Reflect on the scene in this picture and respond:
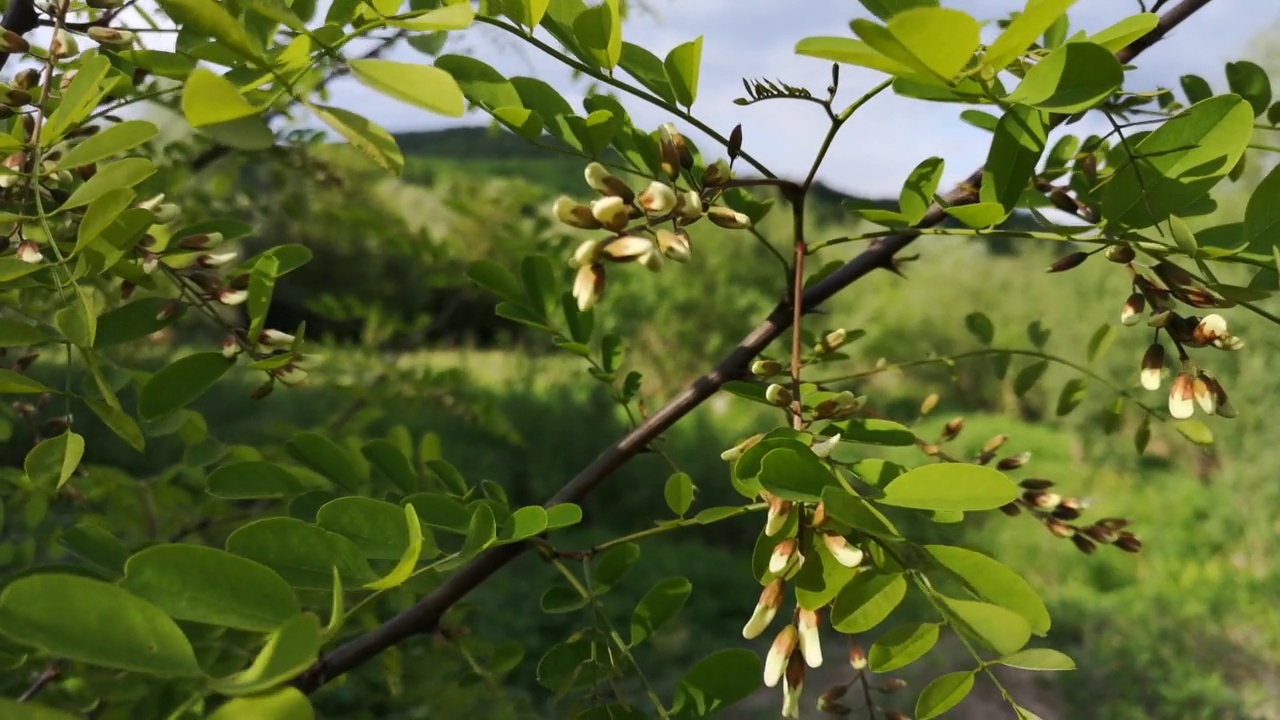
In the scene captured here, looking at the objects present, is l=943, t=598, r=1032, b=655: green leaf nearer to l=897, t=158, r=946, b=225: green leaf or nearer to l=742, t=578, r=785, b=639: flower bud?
l=742, t=578, r=785, b=639: flower bud

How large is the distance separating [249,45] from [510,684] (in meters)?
2.21

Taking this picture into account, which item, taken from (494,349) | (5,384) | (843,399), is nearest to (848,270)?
(843,399)

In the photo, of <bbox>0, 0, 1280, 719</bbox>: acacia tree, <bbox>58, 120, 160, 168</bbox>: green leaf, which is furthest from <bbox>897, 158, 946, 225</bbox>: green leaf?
<bbox>58, 120, 160, 168</bbox>: green leaf

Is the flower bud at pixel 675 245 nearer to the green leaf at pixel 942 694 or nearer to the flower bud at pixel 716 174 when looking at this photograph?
the flower bud at pixel 716 174

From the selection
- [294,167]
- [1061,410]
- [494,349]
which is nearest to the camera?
[1061,410]

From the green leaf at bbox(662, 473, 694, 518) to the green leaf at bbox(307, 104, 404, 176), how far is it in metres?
0.20

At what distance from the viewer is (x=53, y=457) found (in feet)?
1.31

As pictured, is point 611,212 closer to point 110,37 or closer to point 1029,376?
point 110,37

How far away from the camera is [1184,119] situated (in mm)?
335

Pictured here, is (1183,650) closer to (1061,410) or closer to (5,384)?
(1061,410)

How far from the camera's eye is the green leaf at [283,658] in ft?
0.66

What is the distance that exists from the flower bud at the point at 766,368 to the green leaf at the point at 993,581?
0.10 metres

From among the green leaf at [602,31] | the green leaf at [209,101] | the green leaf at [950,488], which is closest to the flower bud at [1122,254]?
the green leaf at [950,488]

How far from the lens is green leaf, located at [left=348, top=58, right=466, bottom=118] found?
0.85 ft
